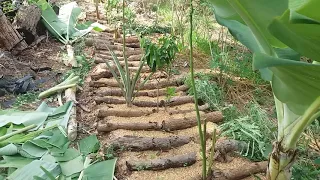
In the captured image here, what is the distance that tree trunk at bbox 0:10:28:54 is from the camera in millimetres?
4902

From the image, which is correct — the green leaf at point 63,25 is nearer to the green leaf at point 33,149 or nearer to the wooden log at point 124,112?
the wooden log at point 124,112

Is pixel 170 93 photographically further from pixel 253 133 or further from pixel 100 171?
pixel 100 171

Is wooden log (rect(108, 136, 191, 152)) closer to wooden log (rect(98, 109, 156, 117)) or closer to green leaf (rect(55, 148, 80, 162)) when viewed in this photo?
green leaf (rect(55, 148, 80, 162))

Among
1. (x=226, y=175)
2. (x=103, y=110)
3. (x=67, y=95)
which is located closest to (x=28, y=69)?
(x=67, y=95)

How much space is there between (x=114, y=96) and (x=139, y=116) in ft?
1.82

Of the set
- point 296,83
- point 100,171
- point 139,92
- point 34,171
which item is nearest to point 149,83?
point 139,92

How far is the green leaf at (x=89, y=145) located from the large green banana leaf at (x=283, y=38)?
180cm

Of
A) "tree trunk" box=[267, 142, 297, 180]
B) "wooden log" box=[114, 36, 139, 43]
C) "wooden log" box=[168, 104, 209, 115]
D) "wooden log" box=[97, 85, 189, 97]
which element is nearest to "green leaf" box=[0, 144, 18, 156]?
"wooden log" box=[97, 85, 189, 97]

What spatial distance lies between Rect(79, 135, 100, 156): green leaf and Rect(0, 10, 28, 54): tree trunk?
8.65 ft

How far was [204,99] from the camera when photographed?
3.95 metres

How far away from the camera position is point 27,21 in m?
5.49

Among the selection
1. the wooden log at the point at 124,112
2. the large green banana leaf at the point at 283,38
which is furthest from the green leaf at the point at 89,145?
the large green banana leaf at the point at 283,38

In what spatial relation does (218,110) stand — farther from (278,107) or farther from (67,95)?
(278,107)

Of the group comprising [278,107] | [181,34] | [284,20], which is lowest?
[181,34]
